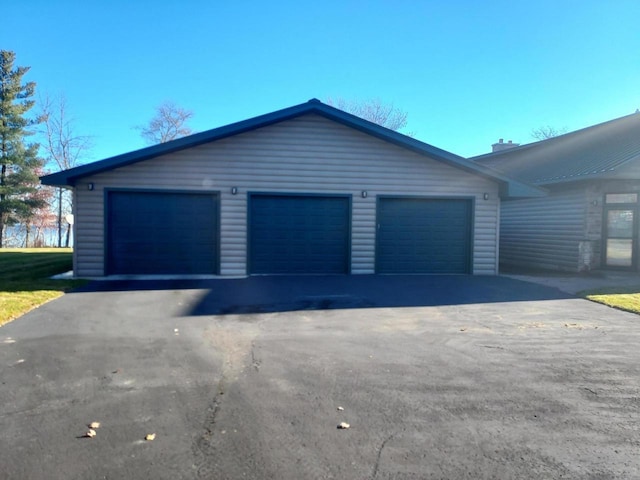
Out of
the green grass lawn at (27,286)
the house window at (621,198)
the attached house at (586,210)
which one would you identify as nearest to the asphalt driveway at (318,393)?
the green grass lawn at (27,286)

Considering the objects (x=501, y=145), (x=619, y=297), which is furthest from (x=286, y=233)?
(x=501, y=145)

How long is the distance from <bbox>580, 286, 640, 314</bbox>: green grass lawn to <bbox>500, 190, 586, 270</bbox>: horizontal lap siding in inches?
149

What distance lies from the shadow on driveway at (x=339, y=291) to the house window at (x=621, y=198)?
462cm

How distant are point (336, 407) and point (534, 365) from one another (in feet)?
7.87

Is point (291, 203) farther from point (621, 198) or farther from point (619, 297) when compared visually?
point (621, 198)

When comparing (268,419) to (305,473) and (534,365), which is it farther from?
(534,365)

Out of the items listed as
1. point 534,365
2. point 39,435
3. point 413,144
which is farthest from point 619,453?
point 413,144

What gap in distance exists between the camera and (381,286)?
10539mm

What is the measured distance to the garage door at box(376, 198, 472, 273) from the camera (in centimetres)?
1261

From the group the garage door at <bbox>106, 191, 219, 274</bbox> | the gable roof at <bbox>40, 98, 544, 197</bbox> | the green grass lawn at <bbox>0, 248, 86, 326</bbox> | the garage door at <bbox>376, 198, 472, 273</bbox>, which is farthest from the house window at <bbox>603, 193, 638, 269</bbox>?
the green grass lawn at <bbox>0, 248, 86, 326</bbox>

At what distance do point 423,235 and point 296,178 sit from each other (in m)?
3.75

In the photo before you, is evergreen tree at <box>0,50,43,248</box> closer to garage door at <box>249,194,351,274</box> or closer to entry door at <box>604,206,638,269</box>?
garage door at <box>249,194,351,274</box>

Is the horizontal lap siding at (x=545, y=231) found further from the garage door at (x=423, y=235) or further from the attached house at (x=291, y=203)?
the garage door at (x=423, y=235)

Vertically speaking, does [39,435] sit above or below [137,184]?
below
